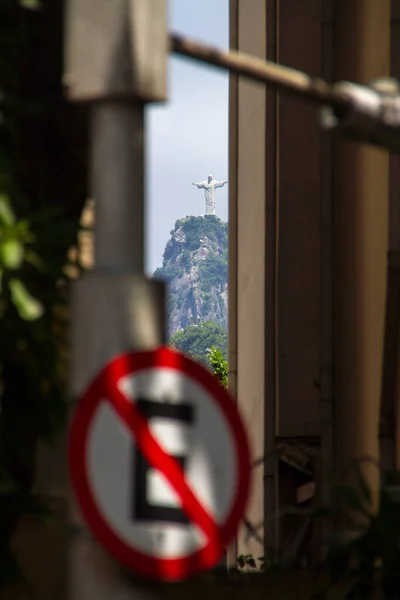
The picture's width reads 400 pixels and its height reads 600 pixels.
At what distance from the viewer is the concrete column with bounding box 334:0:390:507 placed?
13930mm

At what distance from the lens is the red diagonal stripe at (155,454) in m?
4.33

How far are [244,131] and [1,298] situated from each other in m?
14.5

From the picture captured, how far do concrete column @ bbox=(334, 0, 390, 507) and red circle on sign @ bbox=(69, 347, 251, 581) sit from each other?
8.81 meters

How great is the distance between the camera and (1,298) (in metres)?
6.09

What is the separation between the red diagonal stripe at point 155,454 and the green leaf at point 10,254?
1719 millimetres

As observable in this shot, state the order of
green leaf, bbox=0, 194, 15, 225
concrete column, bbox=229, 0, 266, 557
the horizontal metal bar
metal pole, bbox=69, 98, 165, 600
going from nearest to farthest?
metal pole, bbox=69, 98, 165, 600, the horizontal metal bar, green leaf, bbox=0, 194, 15, 225, concrete column, bbox=229, 0, 266, 557

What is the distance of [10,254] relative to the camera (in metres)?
5.93

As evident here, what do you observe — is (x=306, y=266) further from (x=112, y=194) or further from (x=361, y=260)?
(x=112, y=194)

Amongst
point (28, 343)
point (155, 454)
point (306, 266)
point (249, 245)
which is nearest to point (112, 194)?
point (155, 454)

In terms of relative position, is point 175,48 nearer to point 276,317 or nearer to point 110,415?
point 110,415

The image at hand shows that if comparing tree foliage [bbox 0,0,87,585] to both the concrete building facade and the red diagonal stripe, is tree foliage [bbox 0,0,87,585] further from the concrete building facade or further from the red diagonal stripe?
the concrete building facade

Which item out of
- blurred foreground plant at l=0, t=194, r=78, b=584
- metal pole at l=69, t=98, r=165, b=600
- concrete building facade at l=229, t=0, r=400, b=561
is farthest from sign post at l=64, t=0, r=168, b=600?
concrete building facade at l=229, t=0, r=400, b=561

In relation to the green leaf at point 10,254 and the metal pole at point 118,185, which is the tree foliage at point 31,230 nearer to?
the green leaf at point 10,254

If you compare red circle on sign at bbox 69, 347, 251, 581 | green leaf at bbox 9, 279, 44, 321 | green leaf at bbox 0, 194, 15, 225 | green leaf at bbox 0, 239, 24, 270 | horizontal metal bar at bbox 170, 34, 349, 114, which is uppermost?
horizontal metal bar at bbox 170, 34, 349, 114
